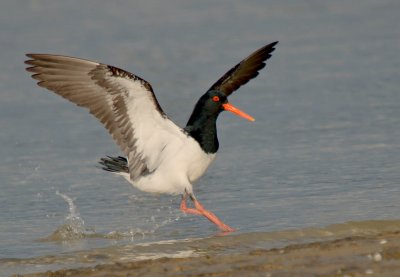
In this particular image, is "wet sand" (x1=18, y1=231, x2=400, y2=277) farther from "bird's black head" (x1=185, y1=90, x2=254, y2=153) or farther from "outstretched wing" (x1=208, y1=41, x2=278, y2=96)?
"outstretched wing" (x1=208, y1=41, x2=278, y2=96)

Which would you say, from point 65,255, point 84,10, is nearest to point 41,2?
point 84,10

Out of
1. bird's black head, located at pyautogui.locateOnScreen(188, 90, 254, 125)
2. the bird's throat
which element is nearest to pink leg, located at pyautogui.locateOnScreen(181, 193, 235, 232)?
the bird's throat

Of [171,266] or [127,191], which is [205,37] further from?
[171,266]

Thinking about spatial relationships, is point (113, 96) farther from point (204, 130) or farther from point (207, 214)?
point (207, 214)

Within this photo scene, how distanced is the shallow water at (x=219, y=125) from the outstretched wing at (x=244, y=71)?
0.87 metres

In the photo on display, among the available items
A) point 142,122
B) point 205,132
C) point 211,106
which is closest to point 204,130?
point 205,132

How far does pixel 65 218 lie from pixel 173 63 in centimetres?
Result: 478

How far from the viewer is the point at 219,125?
37.0ft

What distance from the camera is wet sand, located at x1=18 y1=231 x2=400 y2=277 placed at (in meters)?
6.18

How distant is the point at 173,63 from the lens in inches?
514

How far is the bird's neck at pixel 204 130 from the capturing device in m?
8.62

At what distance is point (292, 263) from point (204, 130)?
98.9 inches

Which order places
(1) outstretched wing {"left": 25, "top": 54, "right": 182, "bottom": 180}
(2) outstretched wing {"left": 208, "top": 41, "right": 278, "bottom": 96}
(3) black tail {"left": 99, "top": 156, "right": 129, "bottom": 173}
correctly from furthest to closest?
(2) outstretched wing {"left": 208, "top": 41, "right": 278, "bottom": 96}, (3) black tail {"left": 99, "top": 156, "right": 129, "bottom": 173}, (1) outstretched wing {"left": 25, "top": 54, "right": 182, "bottom": 180}

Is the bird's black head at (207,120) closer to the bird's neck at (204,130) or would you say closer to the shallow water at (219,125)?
the bird's neck at (204,130)
